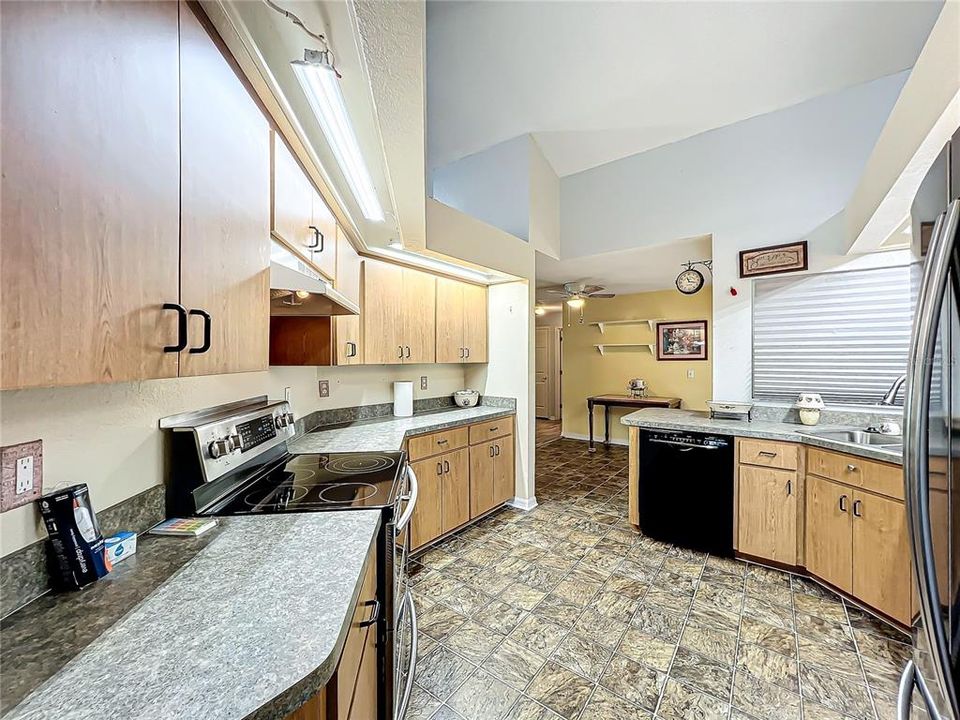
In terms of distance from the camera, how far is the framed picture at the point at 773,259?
8.98 ft

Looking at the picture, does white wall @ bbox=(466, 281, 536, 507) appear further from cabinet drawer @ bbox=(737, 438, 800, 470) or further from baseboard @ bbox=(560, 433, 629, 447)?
baseboard @ bbox=(560, 433, 629, 447)

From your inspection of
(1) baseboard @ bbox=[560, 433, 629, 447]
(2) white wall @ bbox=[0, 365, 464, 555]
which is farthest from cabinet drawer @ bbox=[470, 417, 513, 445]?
(1) baseboard @ bbox=[560, 433, 629, 447]

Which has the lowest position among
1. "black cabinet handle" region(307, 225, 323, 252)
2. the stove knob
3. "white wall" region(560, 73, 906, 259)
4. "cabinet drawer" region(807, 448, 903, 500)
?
"cabinet drawer" region(807, 448, 903, 500)

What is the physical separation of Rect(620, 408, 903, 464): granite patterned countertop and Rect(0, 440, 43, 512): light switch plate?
290cm

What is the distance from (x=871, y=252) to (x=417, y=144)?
9.81 feet

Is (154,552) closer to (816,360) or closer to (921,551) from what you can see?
(921,551)

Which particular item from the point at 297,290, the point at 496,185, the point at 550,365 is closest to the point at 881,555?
the point at 297,290

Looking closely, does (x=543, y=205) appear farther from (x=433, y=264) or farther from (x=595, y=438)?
(x=595, y=438)

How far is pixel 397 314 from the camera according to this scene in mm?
2869

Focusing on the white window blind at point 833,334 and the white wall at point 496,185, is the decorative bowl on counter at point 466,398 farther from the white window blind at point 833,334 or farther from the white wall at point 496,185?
the white window blind at point 833,334

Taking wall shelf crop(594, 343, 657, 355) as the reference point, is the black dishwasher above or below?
below

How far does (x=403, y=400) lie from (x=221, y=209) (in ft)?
7.38

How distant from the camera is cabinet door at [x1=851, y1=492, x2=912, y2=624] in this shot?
185 cm

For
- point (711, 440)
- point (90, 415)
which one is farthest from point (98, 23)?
point (711, 440)
